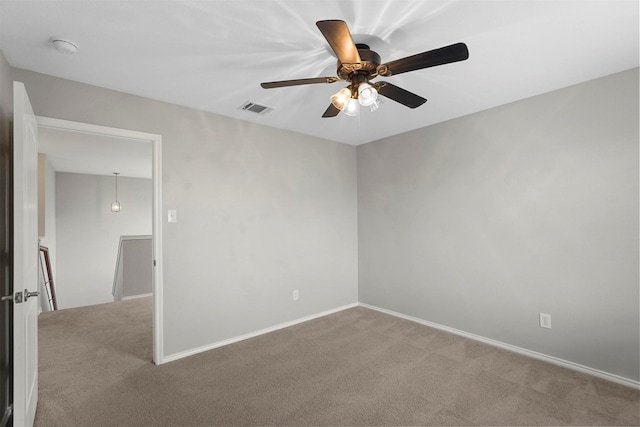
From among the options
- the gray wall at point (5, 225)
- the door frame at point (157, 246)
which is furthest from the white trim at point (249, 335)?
the gray wall at point (5, 225)

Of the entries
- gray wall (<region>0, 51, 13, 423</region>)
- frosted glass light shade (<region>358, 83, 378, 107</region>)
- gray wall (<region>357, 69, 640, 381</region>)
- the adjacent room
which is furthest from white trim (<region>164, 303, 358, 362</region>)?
frosted glass light shade (<region>358, 83, 378, 107</region>)

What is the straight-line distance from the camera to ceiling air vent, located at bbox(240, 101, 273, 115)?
307 cm

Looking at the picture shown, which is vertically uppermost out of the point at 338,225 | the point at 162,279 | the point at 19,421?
Result: the point at 338,225

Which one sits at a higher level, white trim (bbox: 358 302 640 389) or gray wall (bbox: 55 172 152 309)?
gray wall (bbox: 55 172 152 309)

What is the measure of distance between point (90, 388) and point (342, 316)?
2.64 metres

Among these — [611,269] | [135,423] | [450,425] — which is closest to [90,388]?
[135,423]

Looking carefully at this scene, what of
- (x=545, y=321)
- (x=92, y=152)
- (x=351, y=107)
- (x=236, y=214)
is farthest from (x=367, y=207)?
(x=92, y=152)

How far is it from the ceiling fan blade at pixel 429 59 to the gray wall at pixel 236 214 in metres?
2.07

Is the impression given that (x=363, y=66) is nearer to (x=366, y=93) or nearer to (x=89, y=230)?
(x=366, y=93)

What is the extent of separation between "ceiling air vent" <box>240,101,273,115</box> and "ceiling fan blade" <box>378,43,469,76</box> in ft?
5.18

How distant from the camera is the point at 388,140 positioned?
4.25 metres

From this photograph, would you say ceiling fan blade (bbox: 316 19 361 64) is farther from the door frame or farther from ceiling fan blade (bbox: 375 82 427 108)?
the door frame

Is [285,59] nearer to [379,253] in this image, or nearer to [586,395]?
[379,253]

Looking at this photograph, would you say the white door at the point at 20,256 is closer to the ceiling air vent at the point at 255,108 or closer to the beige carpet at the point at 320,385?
the beige carpet at the point at 320,385
